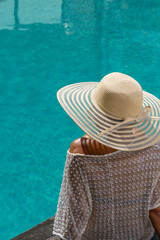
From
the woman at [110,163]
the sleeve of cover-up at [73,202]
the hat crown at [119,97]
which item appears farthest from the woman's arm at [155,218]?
the hat crown at [119,97]

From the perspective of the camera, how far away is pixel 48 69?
585 cm

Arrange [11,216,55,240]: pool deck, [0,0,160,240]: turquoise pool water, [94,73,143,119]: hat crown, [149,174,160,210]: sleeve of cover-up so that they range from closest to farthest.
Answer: [94,73,143,119]: hat crown < [149,174,160,210]: sleeve of cover-up < [11,216,55,240]: pool deck < [0,0,160,240]: turquoise pool water

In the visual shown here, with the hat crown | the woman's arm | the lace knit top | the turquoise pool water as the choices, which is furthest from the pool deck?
the hat crown

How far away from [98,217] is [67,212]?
143 millimetres

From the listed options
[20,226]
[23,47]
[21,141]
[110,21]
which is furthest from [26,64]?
[20,226]

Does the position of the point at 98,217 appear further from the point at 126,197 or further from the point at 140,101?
the point at 140,101

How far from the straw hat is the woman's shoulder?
4 centimetres

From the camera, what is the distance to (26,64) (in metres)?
5.92

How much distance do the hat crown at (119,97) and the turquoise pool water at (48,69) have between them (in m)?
2.54

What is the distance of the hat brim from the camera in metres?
1.20

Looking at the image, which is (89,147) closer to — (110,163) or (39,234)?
(110,163)

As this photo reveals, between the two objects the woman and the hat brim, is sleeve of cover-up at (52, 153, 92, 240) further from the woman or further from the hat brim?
the hat brim

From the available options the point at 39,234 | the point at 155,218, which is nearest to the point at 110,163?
the point at 155,218

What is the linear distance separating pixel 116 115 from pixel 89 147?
0.52 feet
